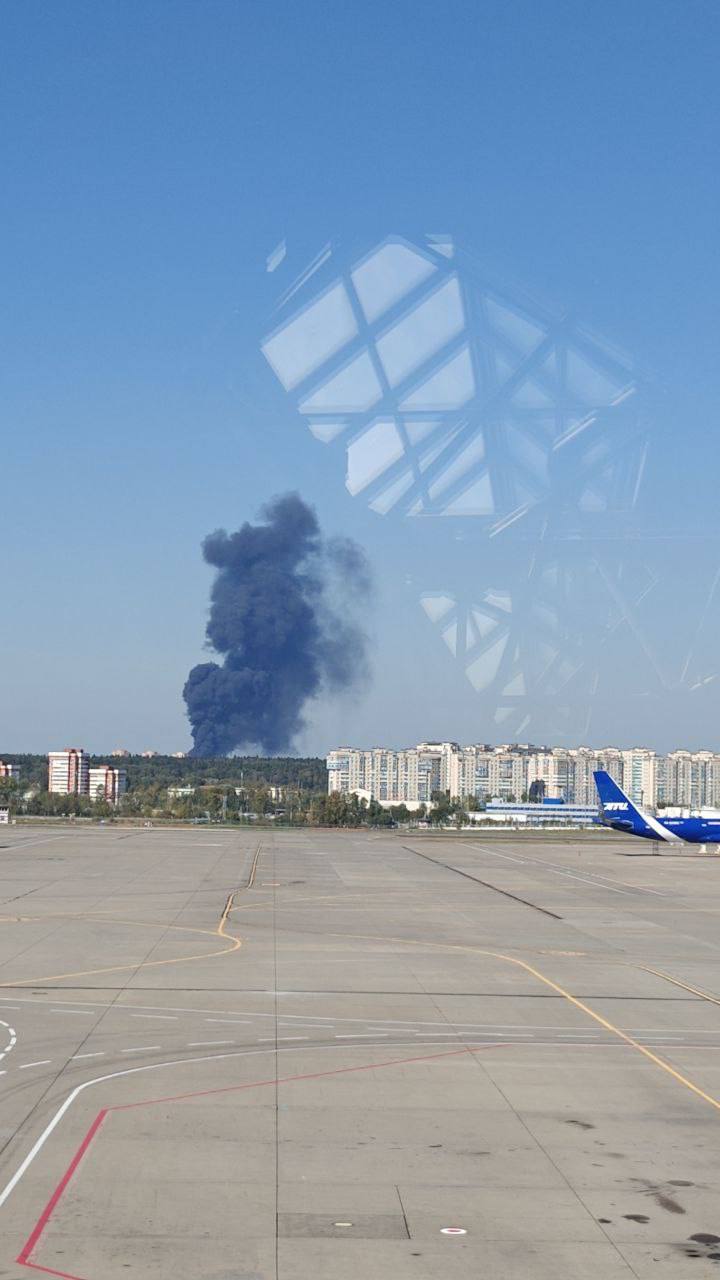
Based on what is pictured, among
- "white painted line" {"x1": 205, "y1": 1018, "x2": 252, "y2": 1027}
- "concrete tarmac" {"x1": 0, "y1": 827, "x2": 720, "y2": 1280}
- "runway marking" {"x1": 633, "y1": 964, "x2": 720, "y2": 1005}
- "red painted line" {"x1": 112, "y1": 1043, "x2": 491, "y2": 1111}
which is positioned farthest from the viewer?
"runway marking" {"x1": 633, "y1": 964, "x2": 720, "y2": 1005}

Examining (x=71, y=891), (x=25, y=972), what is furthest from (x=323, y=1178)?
(x=71, y=891)

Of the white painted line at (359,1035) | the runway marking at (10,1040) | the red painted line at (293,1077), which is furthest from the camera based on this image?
the white painted line at (359,1035)

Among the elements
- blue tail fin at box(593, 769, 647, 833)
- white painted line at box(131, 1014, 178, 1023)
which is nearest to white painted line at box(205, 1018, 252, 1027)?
white painted line at box(131, 1014, 178, 1023)

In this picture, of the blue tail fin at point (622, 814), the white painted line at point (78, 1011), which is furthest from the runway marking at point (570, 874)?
the white painted line at point (78, 1011)

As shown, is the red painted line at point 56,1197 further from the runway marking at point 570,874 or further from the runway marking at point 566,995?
the runway marking at point 570,874

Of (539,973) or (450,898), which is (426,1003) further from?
(450,898)

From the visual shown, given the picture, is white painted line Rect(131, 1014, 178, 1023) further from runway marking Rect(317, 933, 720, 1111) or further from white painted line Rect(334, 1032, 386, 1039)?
runway marking Rect(317, 933, 720, 1111)
